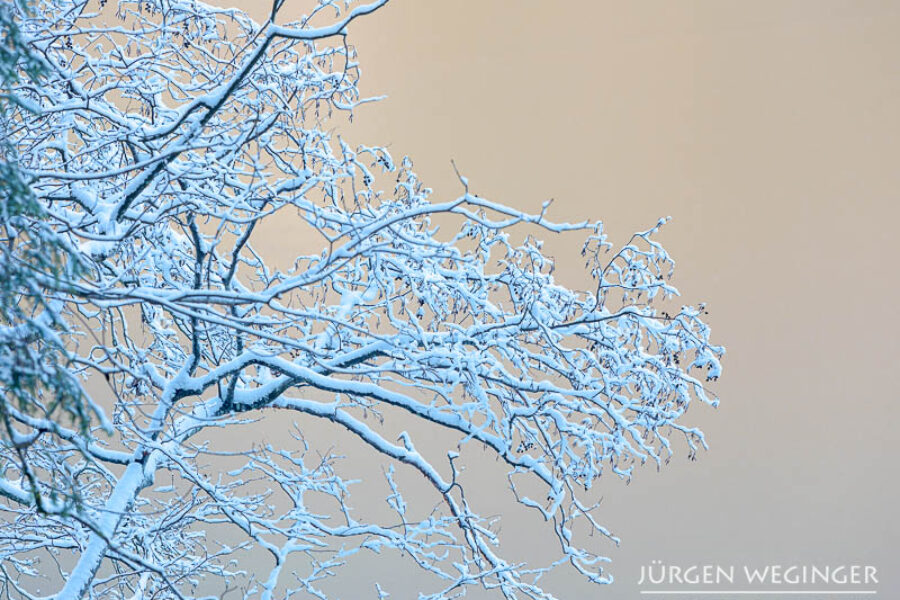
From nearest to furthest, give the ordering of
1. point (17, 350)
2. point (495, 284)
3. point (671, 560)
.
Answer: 1. point (17, 350)
2. point (495, 284)
3. point (671, 560)

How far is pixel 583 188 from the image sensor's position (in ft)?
39.8

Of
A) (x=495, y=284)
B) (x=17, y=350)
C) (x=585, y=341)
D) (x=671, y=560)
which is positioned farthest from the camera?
(x=671, y=560)

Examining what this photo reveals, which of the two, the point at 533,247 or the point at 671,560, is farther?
the point at 671,560

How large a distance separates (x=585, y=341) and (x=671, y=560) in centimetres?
751

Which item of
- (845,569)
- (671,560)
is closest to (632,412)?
(671,560)

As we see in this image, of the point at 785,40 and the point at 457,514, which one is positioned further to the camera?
the point at 785,40

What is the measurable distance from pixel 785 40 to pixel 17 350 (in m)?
12.1

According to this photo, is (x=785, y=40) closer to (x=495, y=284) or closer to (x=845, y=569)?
(x=845, y=569)

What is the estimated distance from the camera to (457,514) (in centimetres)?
461

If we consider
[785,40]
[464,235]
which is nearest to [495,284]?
[464,235]

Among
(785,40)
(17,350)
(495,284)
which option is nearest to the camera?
(17,350)

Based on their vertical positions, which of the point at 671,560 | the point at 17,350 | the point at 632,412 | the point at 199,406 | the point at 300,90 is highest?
the point at 671,560

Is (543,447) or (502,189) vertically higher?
(502,189)

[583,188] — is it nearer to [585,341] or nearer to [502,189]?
[502,189]
